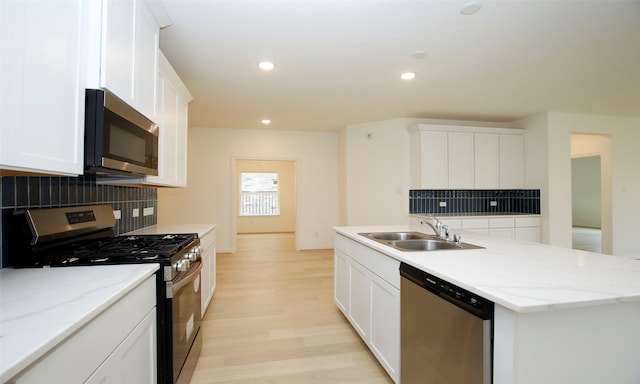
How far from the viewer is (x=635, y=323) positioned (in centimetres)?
107

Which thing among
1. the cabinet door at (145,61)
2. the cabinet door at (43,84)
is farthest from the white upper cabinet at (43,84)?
the cabinet door at (145,61)

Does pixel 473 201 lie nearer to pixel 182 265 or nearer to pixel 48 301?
pixel 182 265

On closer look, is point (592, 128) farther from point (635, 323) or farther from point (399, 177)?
point (635, 323)

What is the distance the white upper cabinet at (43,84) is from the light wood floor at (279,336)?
1.61m

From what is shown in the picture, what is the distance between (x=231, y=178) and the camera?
222 inches

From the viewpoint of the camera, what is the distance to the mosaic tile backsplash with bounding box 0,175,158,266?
1278 millimetres

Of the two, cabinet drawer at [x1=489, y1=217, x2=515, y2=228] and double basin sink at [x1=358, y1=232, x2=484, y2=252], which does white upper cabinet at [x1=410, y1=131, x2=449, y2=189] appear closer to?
cabinet drawer at [x1=489, y1=217, x2=515, y2=228]

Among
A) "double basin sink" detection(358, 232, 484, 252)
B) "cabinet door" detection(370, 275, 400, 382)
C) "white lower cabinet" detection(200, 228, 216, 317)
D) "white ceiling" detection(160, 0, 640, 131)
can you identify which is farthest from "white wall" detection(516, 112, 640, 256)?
"white lower cabinet" detection(200, 228, 216, 317)

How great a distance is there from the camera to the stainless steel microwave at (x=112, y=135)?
121 centimetres

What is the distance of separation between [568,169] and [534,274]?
472cm

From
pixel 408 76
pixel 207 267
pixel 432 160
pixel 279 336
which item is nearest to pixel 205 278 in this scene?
pixel 207 267

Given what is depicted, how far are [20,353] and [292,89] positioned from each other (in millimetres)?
3308

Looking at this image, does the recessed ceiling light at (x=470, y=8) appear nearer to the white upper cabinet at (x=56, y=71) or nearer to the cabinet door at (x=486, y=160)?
the white upper cabinet at (x=56, y=71)

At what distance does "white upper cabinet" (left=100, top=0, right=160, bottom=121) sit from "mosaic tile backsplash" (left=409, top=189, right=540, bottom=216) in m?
4.22
